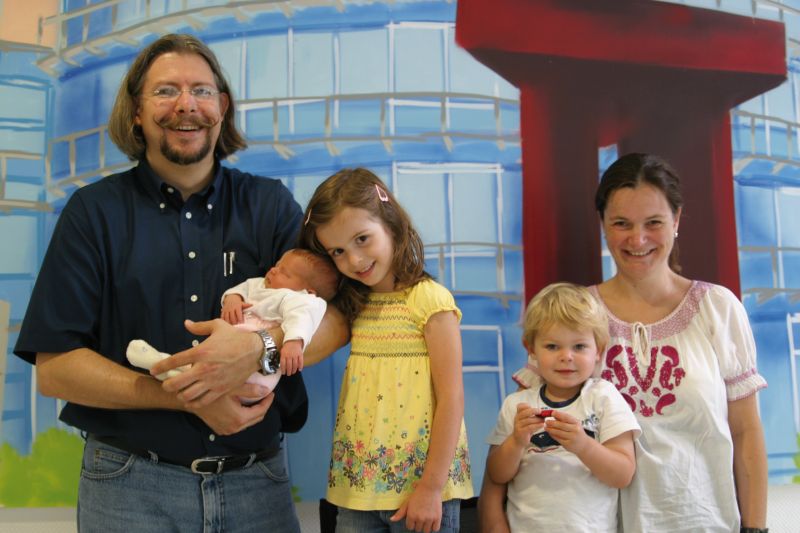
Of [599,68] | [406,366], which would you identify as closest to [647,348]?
[406,366]

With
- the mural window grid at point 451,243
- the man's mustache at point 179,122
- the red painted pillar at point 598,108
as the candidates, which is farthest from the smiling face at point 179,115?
the red painted pillar at point 598,108

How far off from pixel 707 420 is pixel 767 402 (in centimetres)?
69

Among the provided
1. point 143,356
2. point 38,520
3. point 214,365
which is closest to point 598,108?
point 214,365

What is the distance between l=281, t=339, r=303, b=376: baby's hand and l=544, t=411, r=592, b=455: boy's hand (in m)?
0.64

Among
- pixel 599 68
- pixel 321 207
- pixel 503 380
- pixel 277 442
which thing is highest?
pixel 599 68

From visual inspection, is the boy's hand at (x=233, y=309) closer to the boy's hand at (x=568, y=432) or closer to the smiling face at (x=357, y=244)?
the smiling face at (x=357, y=244)

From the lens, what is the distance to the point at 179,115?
5.74 feet

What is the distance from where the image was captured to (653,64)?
2355 millimetres

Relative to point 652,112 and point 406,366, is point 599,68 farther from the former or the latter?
point 406,366

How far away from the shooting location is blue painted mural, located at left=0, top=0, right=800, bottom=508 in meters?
2.25

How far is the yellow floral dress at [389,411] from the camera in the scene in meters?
1.62

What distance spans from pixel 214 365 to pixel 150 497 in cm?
42

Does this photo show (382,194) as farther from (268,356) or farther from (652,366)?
(652,366)

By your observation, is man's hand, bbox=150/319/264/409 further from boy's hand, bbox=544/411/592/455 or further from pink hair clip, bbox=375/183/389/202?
boy's hand, bbox=544/411/592/455
